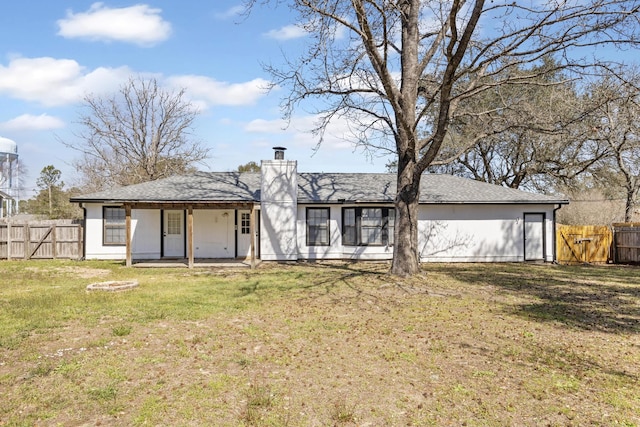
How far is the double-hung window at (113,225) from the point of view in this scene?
675 inches

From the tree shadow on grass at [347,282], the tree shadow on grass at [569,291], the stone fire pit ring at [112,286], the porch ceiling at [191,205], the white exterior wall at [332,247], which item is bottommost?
the tree shadow on grass at [569,291]

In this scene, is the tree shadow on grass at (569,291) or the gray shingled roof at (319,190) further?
the gray shingled roof at (319,190)

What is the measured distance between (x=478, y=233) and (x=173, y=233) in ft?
41.0

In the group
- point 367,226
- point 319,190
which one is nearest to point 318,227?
point 319,190

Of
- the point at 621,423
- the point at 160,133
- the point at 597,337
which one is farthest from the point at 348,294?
the point at 160,133

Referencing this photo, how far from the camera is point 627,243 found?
18.3 meters

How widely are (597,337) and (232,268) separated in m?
11.0

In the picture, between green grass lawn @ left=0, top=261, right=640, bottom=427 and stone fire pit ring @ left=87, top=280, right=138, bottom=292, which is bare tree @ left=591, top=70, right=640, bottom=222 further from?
stone fire pit ring @ left=87, top=280, right=138, bottom=292

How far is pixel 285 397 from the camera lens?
14.2 ft

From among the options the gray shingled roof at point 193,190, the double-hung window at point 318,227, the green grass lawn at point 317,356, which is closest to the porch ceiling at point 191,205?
the gray shingled roof at point 193,190

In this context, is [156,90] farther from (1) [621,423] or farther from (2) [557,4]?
(1) [621,423]

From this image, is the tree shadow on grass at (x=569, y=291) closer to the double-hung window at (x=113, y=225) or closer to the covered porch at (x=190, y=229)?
the covered porch at (x=190, y=229)

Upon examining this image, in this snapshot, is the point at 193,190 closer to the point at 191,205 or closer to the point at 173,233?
the point at 173,233

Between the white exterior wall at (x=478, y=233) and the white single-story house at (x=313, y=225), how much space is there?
41 mm
